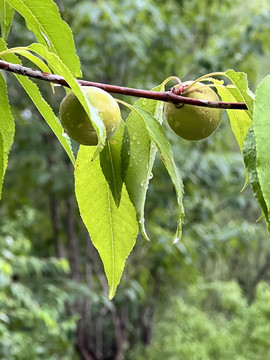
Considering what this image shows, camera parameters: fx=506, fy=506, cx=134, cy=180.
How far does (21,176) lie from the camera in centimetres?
285

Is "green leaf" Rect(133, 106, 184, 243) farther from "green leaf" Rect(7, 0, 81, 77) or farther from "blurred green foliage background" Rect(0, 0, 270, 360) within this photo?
"blurred green foliage background" Rect(0, 0, 270, 360)

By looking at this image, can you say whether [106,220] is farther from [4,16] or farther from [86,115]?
[4,16]

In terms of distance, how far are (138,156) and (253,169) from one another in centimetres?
11

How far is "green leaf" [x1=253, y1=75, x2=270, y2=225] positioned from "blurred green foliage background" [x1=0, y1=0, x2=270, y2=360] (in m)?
1.48

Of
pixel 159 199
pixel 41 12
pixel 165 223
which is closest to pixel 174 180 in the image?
pixel 41 12

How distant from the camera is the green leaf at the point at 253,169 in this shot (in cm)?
26

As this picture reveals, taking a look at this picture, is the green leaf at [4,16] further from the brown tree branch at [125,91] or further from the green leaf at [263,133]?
the green leaf at [263,133]

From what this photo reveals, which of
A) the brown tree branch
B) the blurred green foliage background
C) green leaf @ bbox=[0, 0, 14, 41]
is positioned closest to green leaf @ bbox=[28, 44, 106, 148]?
the brown tree branch

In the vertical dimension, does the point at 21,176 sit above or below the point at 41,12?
below

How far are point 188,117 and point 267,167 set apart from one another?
0.43ft

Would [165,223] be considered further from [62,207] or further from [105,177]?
[105,177]

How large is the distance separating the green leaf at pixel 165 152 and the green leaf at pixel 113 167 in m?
0.03

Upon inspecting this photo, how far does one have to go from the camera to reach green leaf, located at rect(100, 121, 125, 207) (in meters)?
0.37

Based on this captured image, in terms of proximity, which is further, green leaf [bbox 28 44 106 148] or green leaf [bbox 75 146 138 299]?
green leaf [bbox 75 146 138 299]
